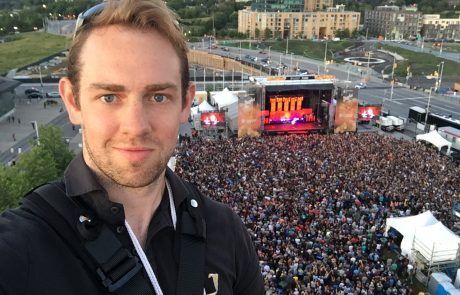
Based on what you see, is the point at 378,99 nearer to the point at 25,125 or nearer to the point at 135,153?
the point at 25,125

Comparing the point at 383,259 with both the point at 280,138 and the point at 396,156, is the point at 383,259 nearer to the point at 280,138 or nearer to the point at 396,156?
the point at 396,156

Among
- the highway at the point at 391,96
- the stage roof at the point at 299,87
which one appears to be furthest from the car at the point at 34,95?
the highway at the point at 391,96

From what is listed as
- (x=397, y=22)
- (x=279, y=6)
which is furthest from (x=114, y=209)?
(x=397, y=22)

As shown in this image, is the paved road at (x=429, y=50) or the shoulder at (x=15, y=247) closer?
the shoulder at (x=15, y=247)

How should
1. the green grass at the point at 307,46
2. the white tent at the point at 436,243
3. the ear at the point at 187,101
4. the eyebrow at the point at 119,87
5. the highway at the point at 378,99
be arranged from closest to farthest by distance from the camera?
the eyebrow at the point at 119,87 → the ear at the point at 187,101 → the white tent at the point at 436,243 → the highway at the point at 378,99 → the green grass at the point at 307,46

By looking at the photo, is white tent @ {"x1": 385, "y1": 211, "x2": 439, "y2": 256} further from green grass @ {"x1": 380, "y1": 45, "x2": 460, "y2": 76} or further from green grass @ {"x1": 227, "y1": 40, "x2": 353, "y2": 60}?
green grass @ {"x1": 227, "y1": 40, "x2": 353, "y2": 60}

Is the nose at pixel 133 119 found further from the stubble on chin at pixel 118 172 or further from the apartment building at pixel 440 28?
the apartment building at pixel 440 28

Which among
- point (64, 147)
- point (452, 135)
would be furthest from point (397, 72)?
point (64, 147)
